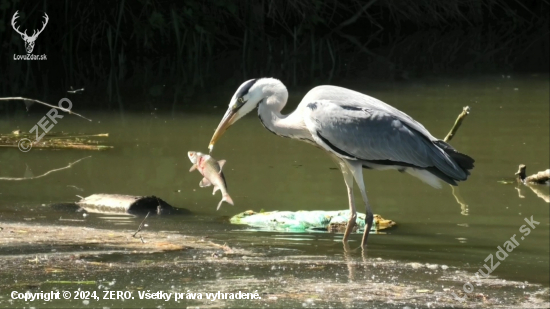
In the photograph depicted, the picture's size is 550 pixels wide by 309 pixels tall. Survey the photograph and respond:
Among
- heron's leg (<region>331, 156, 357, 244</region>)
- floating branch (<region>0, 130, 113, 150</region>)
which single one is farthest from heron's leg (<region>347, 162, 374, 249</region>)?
floating branch (<region>0, 130, 113, 150</region>)

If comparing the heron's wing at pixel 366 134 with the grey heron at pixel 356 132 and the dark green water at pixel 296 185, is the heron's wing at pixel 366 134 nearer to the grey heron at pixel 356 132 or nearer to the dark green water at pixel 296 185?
the grey heron at pixel 356 132

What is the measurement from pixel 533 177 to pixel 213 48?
10.7 metres

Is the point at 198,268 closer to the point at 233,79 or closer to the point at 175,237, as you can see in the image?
the point at 175,237

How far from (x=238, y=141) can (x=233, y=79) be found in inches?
200

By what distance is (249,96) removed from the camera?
6520mm

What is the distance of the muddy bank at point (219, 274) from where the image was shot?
176 inches

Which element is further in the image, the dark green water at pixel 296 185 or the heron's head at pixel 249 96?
the heron's head at pixel 249 96

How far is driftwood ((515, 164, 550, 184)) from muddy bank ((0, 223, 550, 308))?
2623 millimetres

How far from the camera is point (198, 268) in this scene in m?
5.00

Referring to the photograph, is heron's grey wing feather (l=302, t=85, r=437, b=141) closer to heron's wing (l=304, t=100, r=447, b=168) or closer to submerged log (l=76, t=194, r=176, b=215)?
heron's wing (l=304, t=100, r=447, b=168)

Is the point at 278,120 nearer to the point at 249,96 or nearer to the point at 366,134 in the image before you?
the point at 249,96

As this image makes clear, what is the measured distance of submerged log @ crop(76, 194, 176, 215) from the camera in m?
6.73

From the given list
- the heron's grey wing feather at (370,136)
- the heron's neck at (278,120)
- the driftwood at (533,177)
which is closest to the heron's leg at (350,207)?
the heron's grey wing feather at (370,136)

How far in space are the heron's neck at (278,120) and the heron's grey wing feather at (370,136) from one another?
0.43 feet
